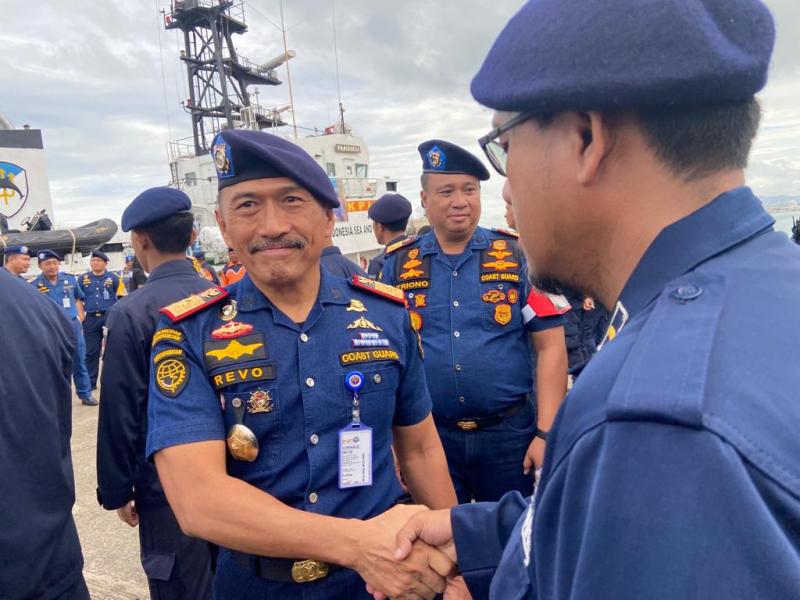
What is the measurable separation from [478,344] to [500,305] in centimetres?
27

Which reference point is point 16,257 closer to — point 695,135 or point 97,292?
point 97,292

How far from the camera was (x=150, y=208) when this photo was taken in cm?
283

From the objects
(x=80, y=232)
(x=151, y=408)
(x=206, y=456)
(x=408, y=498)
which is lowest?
(x=408, y=498)

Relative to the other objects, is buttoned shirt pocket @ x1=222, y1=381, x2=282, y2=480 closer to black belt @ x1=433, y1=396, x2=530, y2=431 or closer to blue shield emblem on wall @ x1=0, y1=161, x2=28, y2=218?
black belt @ x1=433, y1=396, x2=530, y2=431

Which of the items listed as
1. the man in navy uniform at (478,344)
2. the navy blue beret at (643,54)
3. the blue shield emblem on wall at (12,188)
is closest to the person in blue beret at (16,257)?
the man in navy uniform at (478,344)

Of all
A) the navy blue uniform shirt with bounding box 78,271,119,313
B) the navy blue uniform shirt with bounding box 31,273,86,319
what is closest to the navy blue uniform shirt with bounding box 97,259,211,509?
the navy blue uniform shirt with bounding box 31,273,86,319

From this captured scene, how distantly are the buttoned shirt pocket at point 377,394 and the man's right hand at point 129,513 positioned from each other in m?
1.56

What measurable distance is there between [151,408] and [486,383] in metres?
1.80

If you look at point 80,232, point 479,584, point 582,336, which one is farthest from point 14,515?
point 80,232

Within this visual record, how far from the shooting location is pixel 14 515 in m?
1.85

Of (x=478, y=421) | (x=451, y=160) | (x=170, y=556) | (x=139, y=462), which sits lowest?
(x=170, y=556)

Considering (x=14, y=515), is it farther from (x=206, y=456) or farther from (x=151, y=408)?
(x=206, y=456)

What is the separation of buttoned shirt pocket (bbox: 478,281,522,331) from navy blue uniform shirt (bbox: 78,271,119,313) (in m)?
8.28

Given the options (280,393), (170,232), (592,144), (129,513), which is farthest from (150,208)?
(592,144)
